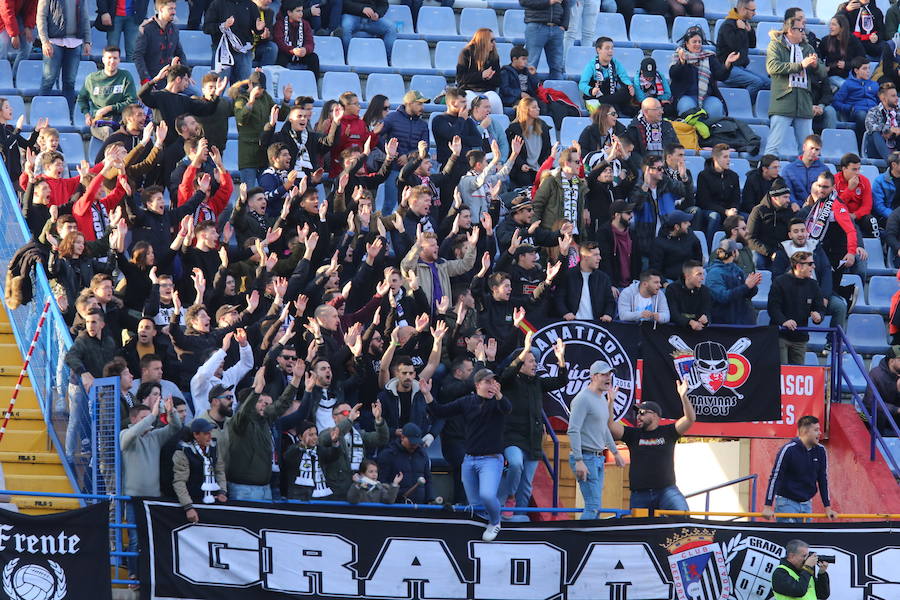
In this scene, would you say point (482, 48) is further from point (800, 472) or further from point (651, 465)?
point (800, 472)

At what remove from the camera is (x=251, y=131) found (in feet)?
64.0

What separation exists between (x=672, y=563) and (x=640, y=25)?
437 inches

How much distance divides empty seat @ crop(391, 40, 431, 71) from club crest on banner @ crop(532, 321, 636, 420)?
653cm

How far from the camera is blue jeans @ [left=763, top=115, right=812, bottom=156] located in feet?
73.2

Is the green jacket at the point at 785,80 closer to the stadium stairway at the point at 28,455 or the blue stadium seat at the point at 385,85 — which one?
the blue stadium seat at the point at 385,85

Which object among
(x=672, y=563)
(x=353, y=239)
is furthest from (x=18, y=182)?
(x=672, y=563)

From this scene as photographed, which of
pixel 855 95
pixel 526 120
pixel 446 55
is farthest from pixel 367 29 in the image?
pixel 855 95

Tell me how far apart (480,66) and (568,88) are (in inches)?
72.4

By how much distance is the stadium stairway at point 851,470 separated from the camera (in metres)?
17.4

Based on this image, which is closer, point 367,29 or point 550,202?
point 550,202

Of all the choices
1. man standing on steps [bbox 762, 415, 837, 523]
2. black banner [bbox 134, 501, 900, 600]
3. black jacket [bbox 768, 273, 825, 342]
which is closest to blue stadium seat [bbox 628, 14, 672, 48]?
black jacket [bbox 768, 273, 825, 342]

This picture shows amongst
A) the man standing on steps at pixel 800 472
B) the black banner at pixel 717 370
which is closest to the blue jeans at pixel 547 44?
the black banner at pixel 717 370

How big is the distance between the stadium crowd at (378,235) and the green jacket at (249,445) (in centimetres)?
2

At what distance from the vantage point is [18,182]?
61.7 feet
